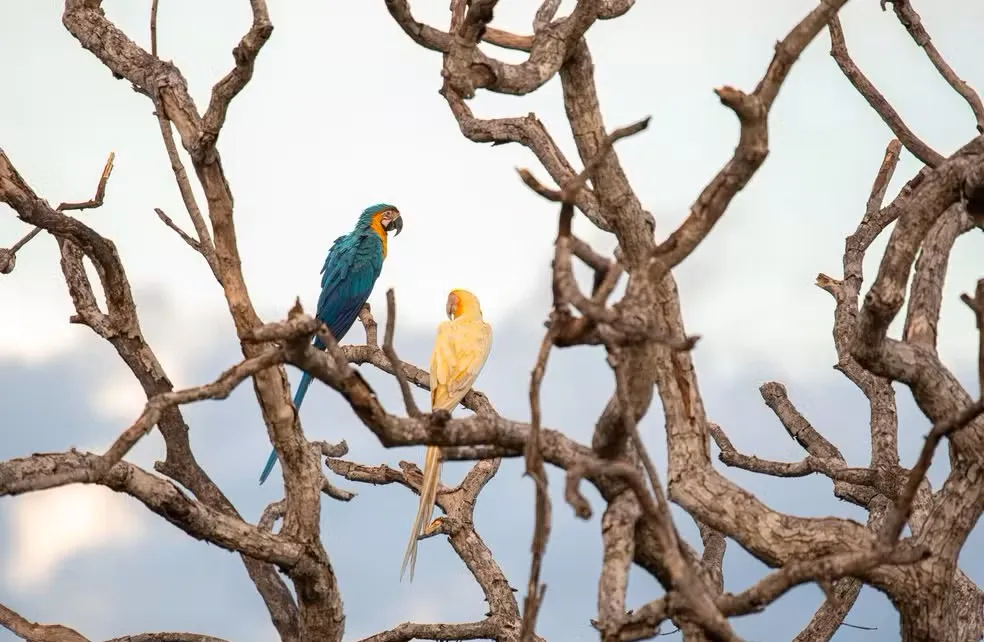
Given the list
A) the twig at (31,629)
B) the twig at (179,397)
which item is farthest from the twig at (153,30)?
the twig at (31,629)

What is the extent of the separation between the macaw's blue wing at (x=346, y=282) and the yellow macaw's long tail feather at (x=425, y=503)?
2125 mm

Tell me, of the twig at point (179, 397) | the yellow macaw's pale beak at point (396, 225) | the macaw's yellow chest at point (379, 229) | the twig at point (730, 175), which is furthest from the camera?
the yellow macaw's pale beak at point (396, 225)

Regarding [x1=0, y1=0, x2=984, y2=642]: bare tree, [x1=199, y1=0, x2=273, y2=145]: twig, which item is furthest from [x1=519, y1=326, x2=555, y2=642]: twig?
[x1=199, y1=0, x2=273, y2=145]: twig

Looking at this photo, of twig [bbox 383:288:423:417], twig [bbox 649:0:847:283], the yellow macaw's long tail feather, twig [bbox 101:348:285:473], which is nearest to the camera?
twig [bbox 383:288:423:417]

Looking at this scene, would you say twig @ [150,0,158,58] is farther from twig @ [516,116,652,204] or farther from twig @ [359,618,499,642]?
twig @ [359,618,499,642]

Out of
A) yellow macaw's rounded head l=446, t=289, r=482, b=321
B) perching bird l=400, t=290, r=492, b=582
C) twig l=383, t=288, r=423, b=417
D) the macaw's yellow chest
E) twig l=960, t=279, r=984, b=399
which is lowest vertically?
twig l=960, t=279, r=984, b=399

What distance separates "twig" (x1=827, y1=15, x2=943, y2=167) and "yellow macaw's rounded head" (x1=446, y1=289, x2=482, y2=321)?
2.66 meters

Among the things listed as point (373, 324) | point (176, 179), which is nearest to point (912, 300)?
point (176, 179)

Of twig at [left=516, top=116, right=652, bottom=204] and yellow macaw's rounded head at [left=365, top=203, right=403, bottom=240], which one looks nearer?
twig at [left=516, top=116, right=652, bottom=204]

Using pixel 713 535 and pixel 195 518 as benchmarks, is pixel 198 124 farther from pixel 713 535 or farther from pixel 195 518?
pixel 713 535

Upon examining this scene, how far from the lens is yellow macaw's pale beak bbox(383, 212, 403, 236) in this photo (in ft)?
32.0

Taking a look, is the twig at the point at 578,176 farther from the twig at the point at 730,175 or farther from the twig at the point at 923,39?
the twig at the point at 923,39

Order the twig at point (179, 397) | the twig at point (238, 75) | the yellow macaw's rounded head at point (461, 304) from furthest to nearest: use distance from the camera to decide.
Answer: the yellow macaw's rounded head at point (461, 304), the twig at point (238, 75), the twig at point (179, 397)

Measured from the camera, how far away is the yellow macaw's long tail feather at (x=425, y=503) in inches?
228
